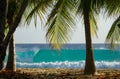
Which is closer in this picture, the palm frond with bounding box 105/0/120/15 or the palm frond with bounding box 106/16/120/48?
the palm frond with bounding box 105/0/120/15

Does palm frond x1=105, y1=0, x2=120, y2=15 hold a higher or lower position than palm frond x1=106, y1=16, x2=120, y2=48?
higher

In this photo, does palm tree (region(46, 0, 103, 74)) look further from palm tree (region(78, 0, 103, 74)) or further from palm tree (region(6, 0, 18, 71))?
palm tree (region(6, 0, 18, 71))

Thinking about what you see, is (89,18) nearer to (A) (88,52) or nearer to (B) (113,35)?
(B) (113,35)

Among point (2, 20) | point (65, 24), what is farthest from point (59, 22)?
point (2, 20)

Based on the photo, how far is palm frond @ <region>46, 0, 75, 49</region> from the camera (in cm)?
1495

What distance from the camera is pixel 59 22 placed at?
592 inches

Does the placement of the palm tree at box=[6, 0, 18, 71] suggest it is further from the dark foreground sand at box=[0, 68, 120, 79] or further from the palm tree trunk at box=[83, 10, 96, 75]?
the palm tree trunk at box=[83, 10, 96, 75]

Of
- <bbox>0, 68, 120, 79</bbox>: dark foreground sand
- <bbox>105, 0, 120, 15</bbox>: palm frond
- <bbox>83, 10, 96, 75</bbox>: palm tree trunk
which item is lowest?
<bbox>0, 68, 120, 79</bbox>: dark foreground sand

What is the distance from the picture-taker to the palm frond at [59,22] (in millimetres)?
14945

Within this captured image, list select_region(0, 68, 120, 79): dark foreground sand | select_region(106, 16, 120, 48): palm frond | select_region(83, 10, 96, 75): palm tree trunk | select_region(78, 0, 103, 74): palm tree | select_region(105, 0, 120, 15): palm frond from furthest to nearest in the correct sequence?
1. select_region(83, 10, 96, 75): palm tree trunk
2. select_region(106, 16, 120, 48): palm frond
3. select_region(78, 0, 103, 74): palm tree
4. select_region(105, 0, 120, 15): palm frond
5. select_region(0, 68, 120, 79): dark foreground sand

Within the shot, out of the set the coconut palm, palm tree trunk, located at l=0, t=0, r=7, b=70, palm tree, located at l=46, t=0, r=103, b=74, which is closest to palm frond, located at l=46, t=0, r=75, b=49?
palm tree, located at l=46, t=0, r=103, b=74

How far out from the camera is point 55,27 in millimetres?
15039

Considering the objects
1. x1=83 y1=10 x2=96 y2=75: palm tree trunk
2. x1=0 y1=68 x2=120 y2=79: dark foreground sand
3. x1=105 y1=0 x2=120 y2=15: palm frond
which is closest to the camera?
x1=0 y1=68 x2=120 y2=79: dark foreground sand

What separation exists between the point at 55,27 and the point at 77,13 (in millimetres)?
970
